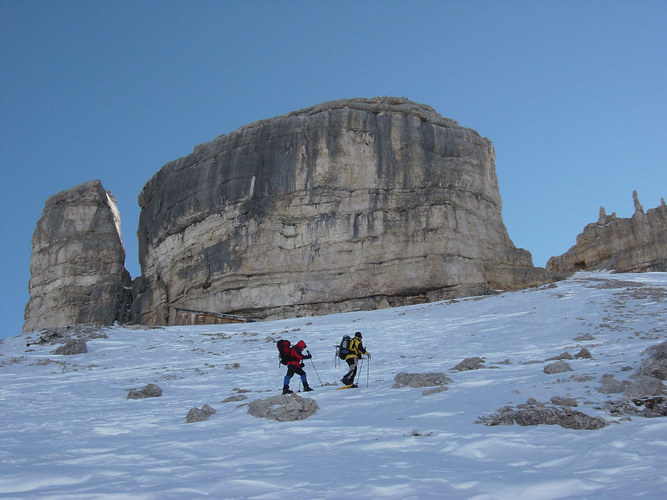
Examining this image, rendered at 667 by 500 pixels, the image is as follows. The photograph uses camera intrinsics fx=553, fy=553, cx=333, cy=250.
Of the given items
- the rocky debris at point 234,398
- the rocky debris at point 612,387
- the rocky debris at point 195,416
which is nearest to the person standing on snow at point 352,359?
the rocky debris at point 234,398

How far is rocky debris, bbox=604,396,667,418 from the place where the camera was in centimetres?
657

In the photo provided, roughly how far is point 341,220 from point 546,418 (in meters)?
32.7

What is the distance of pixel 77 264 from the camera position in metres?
47.2

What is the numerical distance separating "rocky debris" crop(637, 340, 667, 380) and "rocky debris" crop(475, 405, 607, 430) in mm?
2288

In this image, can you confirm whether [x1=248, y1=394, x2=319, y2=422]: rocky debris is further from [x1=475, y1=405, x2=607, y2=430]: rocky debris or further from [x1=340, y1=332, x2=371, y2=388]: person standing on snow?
[x1=475, y1=405, x2=607, y2=430]: rocky debris

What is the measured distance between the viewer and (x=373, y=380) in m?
11.8

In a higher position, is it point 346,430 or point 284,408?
point 284,408

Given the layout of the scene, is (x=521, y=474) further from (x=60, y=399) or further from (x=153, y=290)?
(x=153, y=290)

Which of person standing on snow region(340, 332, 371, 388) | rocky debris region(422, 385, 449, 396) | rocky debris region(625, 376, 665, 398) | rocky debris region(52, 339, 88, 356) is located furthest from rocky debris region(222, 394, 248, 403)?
rocky debris region(52, 339, 88, 356)

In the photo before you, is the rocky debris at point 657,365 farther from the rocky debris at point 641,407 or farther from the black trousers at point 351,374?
the black trousers at point 351,374

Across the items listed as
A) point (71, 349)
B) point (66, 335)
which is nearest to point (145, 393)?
point (71, 349)

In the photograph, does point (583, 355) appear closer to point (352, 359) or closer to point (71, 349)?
point (352, 359)

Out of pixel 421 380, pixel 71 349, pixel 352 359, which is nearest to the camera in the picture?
pixel 421 380

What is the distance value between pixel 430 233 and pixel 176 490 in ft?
112
